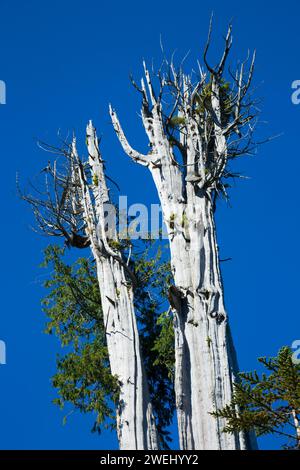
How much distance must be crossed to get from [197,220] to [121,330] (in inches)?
107

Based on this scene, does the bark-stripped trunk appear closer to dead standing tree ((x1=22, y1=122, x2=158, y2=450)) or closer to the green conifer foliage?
dead standing tree ((x1=22, y1=122, x2=158, y2=450))

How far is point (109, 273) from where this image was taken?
17.6 meters

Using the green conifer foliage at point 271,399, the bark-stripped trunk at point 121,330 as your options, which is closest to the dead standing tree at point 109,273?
the bark-stripped trunk at point 121,330

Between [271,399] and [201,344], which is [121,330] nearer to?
[201,344]

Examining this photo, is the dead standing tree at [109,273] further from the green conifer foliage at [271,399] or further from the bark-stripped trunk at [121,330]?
the green conifer foliage at [271,399]

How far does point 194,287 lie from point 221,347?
1.40m

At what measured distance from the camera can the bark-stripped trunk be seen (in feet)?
52.0

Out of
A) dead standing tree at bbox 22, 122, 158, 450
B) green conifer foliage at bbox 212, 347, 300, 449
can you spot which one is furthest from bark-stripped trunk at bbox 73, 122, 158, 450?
green conifer foliage at bbox 212, 347, 300, 449

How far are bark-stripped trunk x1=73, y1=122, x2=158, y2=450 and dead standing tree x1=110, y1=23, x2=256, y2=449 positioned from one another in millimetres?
927

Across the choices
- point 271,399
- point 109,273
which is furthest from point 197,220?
point 271,399

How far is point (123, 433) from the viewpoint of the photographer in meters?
15.8

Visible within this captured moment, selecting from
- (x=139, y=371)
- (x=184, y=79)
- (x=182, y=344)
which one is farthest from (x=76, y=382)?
(x=184, y=79)

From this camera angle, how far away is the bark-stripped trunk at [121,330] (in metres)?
15.8

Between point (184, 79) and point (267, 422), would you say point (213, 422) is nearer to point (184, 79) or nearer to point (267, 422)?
point (267, 422)
